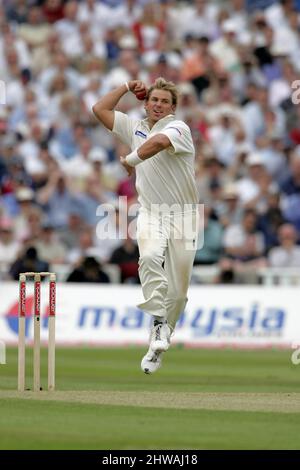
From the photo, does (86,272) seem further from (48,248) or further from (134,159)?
(134,159)

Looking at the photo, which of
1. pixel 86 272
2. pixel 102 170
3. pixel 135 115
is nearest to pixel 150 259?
pixel 86 272

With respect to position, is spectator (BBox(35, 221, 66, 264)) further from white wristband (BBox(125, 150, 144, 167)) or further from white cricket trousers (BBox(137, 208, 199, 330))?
white wristband (BBox(125, 150, 144, 167))

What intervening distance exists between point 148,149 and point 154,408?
2.18 metres

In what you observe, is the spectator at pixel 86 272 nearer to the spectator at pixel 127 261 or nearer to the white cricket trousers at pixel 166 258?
the spectator at pixel 127 261

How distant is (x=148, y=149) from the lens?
35.3ft

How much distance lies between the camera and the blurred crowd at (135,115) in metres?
18.9

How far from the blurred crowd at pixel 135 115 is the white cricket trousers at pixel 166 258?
680cm

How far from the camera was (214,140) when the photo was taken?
67.9 ft

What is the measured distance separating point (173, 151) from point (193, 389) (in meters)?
2.02

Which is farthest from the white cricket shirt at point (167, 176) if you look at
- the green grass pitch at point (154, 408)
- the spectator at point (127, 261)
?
the spectator at point (127, 261)


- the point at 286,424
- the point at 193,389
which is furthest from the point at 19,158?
the point at 286,424

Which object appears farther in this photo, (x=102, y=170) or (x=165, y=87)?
(x=102, y=170)

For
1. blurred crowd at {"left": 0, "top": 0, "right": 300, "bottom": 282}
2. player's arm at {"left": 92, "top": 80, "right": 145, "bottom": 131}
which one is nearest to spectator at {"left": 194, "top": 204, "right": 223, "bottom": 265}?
blurred crowd at {"left": 0, "top": 0, "right": 300, "bottom": 282}

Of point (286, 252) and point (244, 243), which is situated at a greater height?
point (244, 243)
